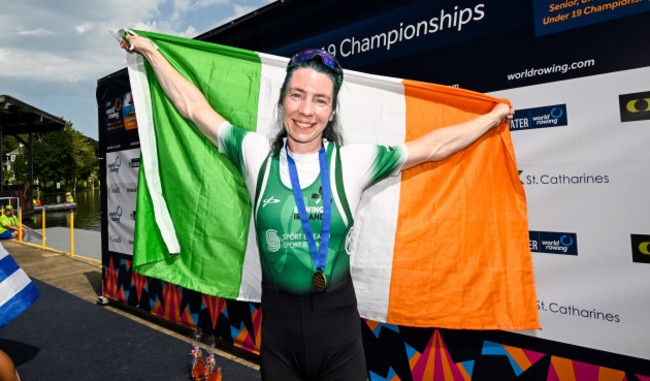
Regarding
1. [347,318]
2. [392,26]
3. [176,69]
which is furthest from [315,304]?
[392,26]

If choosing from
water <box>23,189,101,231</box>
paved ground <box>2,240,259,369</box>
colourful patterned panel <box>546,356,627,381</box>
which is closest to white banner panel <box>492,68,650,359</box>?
colourful patterned panel <box>546,356,627,381</box>

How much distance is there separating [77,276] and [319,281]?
7.49 m

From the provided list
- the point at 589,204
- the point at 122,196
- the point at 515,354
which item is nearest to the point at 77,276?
the point at 122,196

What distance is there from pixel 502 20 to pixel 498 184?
3.54ft

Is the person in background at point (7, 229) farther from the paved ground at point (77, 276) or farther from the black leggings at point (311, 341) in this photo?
the black leggings at point (311, 341)

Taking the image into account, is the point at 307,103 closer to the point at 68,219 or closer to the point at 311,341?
the point at 311,341

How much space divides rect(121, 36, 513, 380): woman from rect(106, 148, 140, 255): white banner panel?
3650 mm

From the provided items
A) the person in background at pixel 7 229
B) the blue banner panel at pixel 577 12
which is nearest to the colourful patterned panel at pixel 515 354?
the blue banner panel at pixel 577 12

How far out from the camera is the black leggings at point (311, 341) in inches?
63.5

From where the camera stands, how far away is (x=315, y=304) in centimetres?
163

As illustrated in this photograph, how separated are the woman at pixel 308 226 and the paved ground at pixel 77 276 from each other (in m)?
2.27

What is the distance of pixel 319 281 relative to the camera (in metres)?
1.61

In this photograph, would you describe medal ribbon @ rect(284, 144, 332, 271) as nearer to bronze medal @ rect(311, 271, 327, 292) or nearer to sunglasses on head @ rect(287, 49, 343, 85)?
bronze medal @ rect(311, 271, 327, 292)

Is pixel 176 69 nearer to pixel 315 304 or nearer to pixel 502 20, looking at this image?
pixel 315 304
